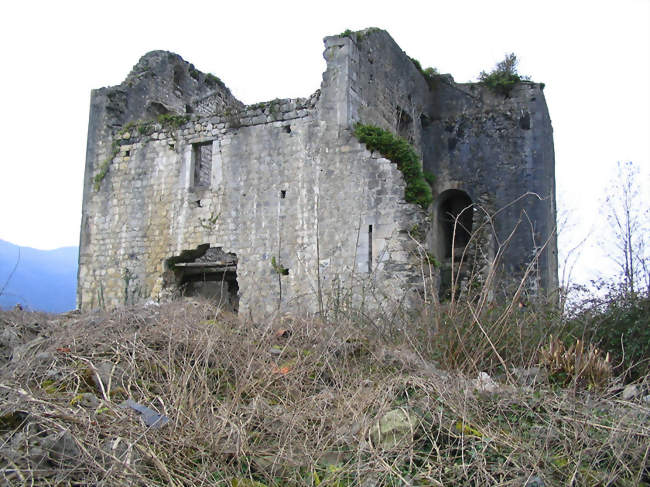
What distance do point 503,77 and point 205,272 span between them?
829 cm

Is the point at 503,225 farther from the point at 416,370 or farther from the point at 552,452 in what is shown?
the point at 552,452

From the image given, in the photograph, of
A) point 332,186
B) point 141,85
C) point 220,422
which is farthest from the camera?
point 141,85

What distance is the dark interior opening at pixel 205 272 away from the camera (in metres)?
13.0

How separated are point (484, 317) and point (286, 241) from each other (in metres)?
6.06

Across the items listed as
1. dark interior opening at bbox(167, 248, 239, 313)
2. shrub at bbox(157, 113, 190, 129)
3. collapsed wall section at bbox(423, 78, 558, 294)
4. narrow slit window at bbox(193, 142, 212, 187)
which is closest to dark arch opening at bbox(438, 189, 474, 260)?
collapsed wall section at bbox(423, 78, 558, 294)

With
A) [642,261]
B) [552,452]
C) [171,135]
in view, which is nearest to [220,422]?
[552,452]

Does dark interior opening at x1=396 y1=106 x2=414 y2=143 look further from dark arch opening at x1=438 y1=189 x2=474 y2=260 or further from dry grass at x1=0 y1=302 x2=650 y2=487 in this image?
dry grass at x1=0 y1=302 x2=650 y2=487

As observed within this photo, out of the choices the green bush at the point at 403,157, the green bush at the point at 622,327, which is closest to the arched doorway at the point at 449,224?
the green bush at the point at 403,157

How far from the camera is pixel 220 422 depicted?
4.43m

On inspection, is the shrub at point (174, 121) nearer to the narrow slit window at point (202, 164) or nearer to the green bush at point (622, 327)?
the narrow slit window at point (202, 164)

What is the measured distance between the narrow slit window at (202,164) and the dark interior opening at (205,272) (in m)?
1.42

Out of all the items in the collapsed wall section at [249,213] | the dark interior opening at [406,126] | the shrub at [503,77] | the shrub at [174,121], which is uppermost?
the shrub at [503,77]

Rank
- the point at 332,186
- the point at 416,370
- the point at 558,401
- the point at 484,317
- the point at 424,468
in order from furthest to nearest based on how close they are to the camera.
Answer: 1. the point at 332,186
2. the point at 484,317
3. the point at 416,370
4. the point at 558,401
5. the point at 424,468

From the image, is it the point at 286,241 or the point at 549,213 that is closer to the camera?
the point at 286,241
